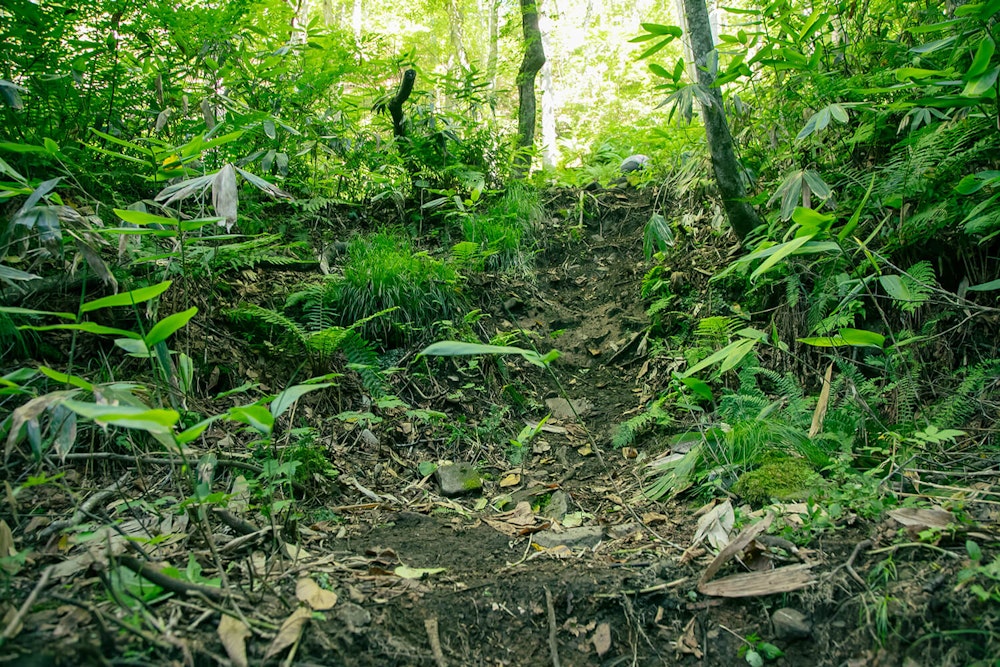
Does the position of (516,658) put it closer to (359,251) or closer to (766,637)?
(766,637)

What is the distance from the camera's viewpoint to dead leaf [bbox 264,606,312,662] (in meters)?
1.42

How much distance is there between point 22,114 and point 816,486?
4.17m

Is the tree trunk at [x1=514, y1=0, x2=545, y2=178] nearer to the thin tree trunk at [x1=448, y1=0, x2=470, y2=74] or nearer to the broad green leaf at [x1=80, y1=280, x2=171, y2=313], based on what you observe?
the thin tree trunk at [x1=448, y1=0, x2=470, y2=74]

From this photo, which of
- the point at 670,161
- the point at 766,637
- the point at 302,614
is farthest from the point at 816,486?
the point at 670,161

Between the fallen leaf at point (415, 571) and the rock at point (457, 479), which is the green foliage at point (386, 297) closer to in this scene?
the rock at point (457, 479)

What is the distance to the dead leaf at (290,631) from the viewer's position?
1.42 meters

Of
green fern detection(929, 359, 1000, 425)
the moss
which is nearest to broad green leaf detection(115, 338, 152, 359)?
the moss

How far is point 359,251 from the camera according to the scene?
4.43m

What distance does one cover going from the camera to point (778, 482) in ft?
7.91

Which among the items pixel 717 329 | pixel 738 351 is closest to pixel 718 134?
pixel 717 329

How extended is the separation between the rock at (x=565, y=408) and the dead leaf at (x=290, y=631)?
2.55 metres

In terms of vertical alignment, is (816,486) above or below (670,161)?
below

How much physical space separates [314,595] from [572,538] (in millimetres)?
1125

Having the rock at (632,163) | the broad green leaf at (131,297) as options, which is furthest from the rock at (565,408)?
the rock at (632,163)
